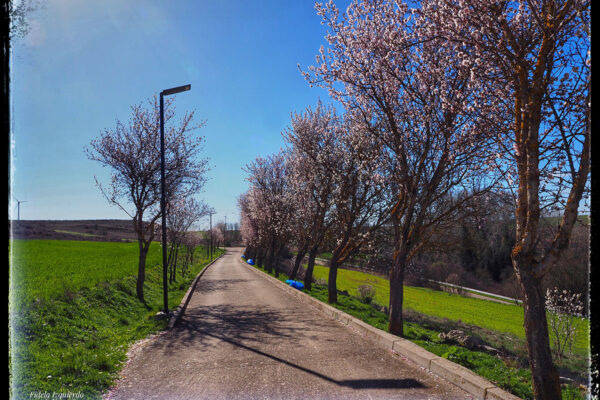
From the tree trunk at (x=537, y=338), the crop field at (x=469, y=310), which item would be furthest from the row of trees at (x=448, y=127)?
the crop field at (x=469, y=310)

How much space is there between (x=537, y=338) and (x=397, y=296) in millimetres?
4995

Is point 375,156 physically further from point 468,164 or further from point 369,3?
point 369,3

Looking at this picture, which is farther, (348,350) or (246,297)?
(246,297)

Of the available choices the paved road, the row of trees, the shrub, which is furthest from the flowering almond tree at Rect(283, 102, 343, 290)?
the paved road

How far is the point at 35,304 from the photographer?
900 centimetres

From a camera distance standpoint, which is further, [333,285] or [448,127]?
[333,285]

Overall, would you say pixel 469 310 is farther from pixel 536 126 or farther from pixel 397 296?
pixel 536 126

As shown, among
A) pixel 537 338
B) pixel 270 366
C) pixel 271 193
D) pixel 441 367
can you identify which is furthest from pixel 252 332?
pixel 271 193

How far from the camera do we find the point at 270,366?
6.32 m

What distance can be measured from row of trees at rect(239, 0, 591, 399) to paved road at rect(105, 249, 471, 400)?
1745 mm

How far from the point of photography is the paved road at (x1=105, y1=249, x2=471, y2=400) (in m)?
5.08
